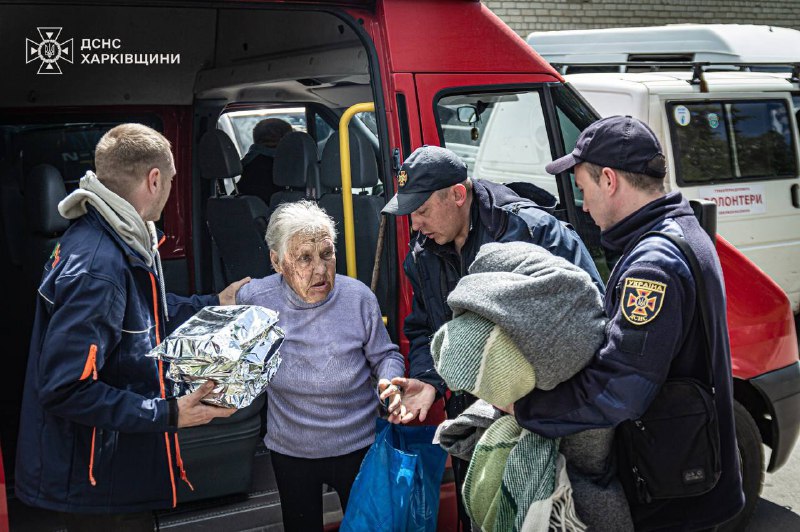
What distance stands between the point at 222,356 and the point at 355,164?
82.5 inches

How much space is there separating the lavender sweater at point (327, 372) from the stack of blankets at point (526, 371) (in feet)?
2.29

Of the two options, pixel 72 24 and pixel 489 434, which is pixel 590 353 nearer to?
pixel 489 434

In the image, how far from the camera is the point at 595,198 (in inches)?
87.0

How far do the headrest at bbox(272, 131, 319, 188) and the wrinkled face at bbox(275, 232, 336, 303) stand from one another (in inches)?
78.1

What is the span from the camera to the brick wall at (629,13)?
36.5ft

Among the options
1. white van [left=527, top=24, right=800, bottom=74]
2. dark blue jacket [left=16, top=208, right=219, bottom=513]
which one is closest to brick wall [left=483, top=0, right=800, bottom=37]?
white van [left=527, top=24, right=800, bottom=74]

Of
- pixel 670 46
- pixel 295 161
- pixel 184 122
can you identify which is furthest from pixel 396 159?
pixel 670 46

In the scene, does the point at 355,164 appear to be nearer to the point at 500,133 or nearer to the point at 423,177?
the point at 500,133

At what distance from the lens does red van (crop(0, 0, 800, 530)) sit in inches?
128

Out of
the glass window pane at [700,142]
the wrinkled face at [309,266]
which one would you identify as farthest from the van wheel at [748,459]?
the glass window pane at [700,142]

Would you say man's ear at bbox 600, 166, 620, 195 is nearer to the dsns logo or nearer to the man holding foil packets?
the man holding foil packets

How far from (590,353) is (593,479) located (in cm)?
34

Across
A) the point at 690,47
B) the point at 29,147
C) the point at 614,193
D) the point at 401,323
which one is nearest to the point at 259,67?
the point at 29,147

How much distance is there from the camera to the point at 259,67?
486 cm
